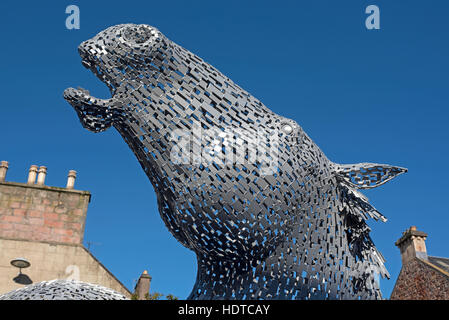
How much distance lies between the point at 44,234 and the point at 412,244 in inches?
539

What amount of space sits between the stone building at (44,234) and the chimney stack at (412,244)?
11.2m

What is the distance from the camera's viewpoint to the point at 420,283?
18766 millimetres

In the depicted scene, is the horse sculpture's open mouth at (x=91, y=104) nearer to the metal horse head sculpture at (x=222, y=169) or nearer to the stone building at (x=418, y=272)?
the metal horse head sculpture at (x=222, y=169)

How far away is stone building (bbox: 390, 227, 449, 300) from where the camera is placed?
56.8ft

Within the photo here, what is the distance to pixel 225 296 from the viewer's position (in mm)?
5414

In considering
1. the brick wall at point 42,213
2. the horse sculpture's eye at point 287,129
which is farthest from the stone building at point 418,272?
the horse sculpture's eye at point 287,129

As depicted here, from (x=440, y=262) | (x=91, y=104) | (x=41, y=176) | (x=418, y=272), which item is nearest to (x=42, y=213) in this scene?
(x=41, y=176)

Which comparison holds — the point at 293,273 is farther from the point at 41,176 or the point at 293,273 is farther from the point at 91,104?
the point at 41,176

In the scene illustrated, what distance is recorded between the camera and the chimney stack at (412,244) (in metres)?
20.2

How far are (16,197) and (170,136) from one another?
45.4 ft
